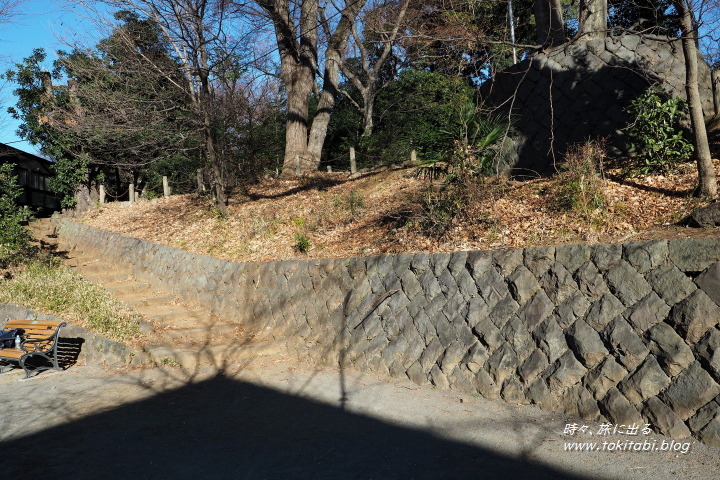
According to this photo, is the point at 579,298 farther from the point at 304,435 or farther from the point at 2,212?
the point at 2,212

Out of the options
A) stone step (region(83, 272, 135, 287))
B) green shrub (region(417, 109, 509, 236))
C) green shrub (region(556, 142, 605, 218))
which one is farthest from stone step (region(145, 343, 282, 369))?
green shrub (region(556, 142, 605, 218))

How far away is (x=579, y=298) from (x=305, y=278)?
4.50 meters

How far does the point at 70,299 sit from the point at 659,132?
10.2 m

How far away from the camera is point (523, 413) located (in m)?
4.87

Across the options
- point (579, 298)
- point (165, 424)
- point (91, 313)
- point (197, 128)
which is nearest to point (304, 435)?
point (165, 424)

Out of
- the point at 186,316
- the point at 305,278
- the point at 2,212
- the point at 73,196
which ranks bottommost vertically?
the point at 186,316

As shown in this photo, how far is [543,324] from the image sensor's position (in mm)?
5125

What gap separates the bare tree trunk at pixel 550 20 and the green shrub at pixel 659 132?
2.68 metres

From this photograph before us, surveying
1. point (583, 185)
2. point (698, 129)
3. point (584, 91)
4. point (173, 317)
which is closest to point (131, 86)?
point (173, 317)

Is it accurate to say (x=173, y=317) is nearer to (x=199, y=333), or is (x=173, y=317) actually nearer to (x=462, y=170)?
(x=199, y=333)

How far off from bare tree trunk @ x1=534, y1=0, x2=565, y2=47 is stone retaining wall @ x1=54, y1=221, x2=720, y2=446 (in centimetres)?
562

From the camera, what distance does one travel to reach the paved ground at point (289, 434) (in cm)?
399

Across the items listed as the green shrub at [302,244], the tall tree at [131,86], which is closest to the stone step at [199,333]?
the green shrub at [302,244]

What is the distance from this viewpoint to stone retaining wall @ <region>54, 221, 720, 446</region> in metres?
4.14
